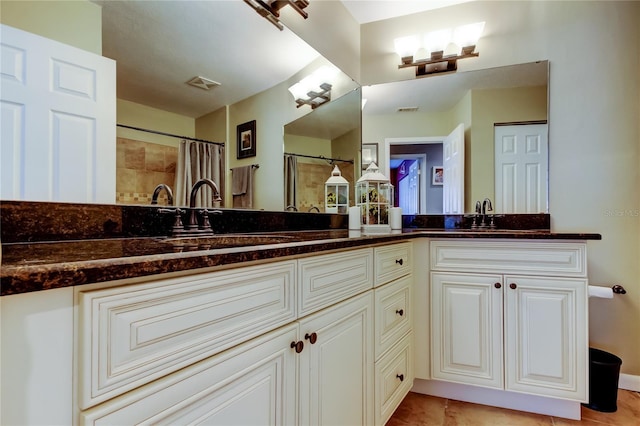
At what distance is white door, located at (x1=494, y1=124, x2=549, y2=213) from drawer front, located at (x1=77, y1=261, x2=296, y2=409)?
6.33 feet

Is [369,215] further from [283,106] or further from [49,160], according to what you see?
[49,160]

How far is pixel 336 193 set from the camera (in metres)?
2.25

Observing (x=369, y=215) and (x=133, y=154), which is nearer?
(x=133, y=154)

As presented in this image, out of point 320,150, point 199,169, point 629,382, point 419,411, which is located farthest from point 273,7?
point 629,382

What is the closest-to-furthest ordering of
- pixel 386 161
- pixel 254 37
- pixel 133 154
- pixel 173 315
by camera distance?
pixel 173 315, pixel 133 154, pixel 254 37, pixel 386 161

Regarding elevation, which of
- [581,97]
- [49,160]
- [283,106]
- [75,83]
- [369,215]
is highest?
[581,97]

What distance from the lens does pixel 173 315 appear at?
1.88 ft

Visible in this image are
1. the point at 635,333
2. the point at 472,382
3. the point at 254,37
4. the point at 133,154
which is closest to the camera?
the point at 133,154

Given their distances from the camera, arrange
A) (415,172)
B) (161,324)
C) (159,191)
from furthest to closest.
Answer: (415,172)
(159,191)
(161,324)

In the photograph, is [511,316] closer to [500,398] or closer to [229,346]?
[500,398]

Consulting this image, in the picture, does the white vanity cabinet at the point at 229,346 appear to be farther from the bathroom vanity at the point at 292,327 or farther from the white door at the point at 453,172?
the white door at the point at 453,172

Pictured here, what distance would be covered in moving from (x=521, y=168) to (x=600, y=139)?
0.43 metres

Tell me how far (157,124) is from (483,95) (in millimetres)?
2036

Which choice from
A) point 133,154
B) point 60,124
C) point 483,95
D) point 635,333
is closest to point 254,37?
point 133,154
